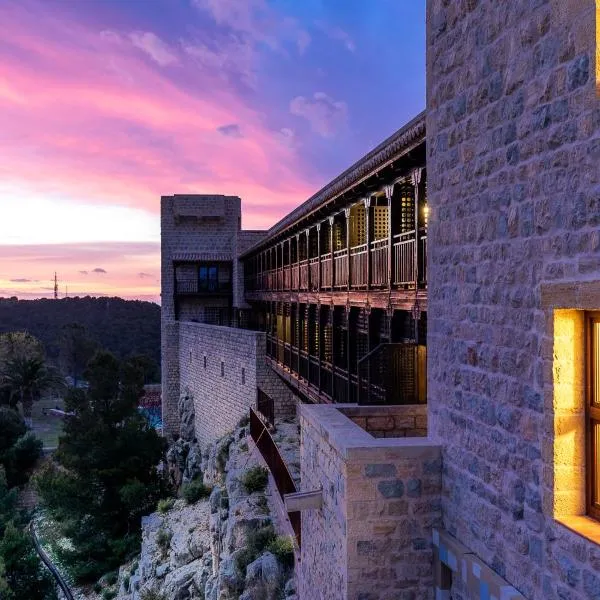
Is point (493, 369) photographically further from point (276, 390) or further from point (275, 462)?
point (276, 390)

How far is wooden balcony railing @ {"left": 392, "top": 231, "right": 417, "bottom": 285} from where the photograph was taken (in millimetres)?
10703

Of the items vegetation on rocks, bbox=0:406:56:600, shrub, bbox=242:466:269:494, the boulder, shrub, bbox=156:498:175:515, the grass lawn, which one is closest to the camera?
the boulder

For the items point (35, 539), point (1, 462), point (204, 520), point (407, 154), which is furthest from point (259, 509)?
point (1, 462)

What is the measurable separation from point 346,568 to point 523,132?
151 inches

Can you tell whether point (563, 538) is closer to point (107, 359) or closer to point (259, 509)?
point (259, 509)

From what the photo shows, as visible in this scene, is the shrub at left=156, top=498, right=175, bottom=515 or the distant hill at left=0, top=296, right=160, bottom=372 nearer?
the shrub at left=156, top=498, right=175, bottom=515

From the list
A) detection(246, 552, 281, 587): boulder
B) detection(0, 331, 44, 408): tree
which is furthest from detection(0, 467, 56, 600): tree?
detection(0, 331, 44, 408): tree

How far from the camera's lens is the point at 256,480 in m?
15.5

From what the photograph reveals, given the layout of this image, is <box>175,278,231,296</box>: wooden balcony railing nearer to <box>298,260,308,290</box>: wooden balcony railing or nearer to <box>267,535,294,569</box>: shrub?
<box>298,260,308,290</box>: wooden balcony railing

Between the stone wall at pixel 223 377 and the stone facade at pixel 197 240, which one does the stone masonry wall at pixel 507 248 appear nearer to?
the stone wall at pixel 223 377

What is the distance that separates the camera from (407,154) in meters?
10.1

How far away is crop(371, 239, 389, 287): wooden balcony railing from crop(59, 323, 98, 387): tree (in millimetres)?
63879

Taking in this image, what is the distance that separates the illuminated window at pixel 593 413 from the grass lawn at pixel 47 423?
4774cm

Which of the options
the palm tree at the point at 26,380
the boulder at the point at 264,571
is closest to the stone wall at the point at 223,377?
the boulder at the point at 264,571
